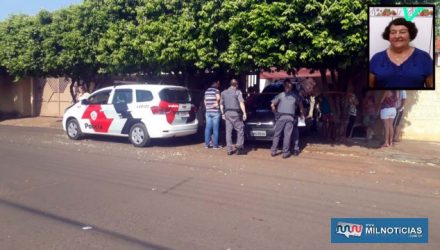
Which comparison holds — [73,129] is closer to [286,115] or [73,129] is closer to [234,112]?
[234,112]

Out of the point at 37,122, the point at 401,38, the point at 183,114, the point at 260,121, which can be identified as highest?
the point at 401,38

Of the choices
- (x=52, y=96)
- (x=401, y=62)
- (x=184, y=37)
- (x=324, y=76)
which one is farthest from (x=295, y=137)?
(x=52, y=96)

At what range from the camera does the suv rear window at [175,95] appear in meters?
11.4

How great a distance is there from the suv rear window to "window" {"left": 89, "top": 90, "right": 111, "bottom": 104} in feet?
6.01

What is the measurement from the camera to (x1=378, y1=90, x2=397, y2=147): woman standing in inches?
438

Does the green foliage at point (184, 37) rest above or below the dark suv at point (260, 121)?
above

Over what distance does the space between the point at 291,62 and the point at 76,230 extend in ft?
20.9

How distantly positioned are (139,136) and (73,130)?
2634 mm

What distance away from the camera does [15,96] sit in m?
23.1

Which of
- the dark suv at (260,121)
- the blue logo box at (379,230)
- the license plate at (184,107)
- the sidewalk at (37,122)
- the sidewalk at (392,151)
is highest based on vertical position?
the license plate at (184,107)

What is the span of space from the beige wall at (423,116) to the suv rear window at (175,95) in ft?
20.3

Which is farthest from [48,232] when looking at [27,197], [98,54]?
[98,54]

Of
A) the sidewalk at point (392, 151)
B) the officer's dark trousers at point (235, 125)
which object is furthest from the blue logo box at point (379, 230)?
the officer's dark trousers at point (235, 125)

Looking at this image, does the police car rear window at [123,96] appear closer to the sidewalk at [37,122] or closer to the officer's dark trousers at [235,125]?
the officer's dark trousers at [235,125]
